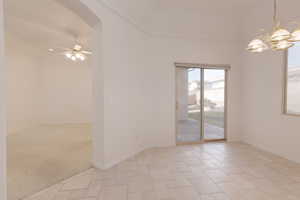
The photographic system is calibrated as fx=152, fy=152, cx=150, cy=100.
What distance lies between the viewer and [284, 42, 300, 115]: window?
3074mm

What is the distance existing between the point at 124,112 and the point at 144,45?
1758 millimetres

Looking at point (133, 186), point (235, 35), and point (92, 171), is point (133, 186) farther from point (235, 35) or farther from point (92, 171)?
point (235, 35)

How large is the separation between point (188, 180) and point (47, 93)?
6.51m

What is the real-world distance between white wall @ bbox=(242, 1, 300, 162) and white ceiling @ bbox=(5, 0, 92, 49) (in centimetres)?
444

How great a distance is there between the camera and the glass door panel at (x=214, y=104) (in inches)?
173

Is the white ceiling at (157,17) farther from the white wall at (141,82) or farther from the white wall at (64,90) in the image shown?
the white wall at (64,90)

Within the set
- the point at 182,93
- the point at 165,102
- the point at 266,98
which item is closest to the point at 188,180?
the point at 165,102

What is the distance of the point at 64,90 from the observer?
661cm

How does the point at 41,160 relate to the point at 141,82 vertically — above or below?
below

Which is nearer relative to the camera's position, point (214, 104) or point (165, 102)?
point (165, 102)

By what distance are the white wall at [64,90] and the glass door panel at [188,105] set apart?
4.40m

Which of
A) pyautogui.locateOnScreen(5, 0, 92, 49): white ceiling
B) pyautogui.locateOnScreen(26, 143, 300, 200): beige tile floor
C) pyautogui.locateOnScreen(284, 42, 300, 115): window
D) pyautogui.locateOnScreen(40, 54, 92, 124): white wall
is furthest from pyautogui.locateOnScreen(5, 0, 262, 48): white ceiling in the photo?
pyautogui.locateOnScreen(26, 143, 300, 200): beige tile floor

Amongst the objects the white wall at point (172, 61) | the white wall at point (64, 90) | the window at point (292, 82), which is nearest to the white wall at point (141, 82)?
the white wall at point (172, 61)

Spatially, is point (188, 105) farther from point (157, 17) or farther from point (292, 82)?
point (157, 17)
